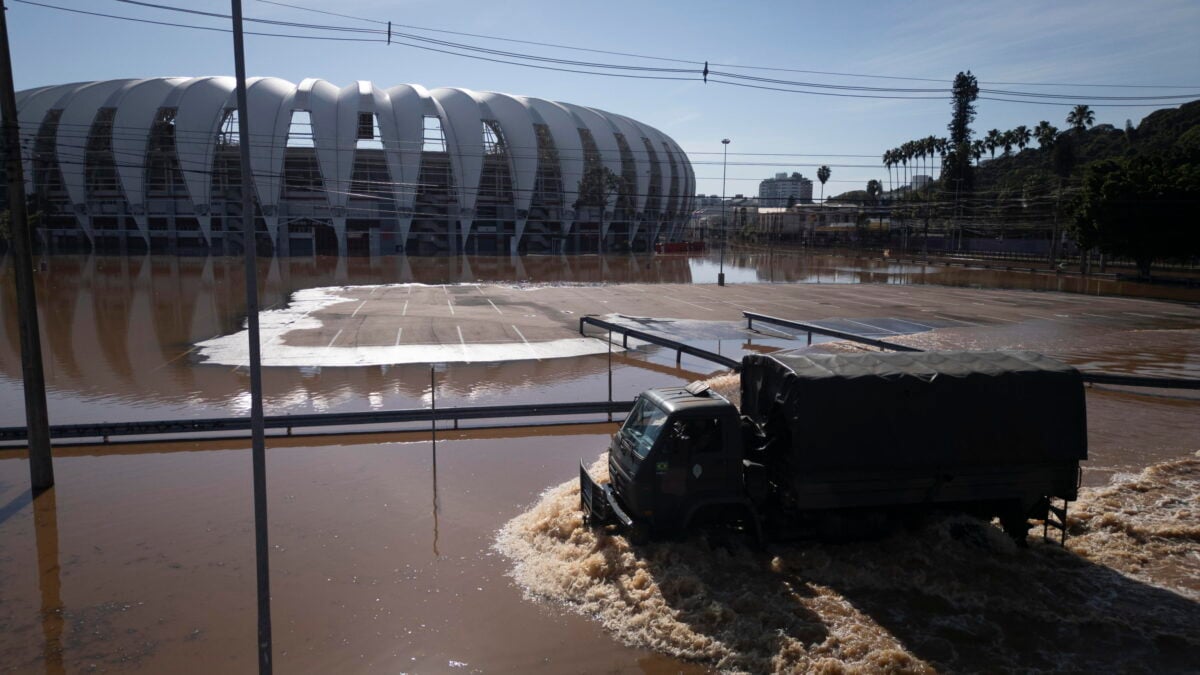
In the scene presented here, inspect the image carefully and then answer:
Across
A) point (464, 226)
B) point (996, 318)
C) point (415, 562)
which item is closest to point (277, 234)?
point (464, 226)

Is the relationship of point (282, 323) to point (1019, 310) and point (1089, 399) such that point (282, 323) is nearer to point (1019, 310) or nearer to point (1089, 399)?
point (1089, 399)

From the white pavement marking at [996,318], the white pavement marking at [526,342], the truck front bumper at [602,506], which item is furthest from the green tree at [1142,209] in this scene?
the truck front bumper at [602,506]

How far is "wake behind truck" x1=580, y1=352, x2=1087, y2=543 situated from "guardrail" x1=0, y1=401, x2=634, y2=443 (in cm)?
594

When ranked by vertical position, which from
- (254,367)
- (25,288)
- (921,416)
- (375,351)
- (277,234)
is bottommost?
(375,351)

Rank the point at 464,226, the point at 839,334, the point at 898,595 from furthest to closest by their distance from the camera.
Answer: the point at 464,226 < the point at 839,334 < the point at 898,595

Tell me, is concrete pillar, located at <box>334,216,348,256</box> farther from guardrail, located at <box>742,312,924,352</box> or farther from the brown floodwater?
the brown floodwater

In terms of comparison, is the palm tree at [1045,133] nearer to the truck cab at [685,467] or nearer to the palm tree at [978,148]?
the palm tree at [978,148]

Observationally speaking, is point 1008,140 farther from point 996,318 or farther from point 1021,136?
point 996,318

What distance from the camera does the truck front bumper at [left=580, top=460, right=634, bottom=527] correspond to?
900cm

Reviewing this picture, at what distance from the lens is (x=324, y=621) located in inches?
312

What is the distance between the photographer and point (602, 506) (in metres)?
9.19

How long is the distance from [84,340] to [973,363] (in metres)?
26.2

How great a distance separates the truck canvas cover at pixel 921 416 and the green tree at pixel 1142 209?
49508mm

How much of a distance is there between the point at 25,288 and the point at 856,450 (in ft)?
36.9
